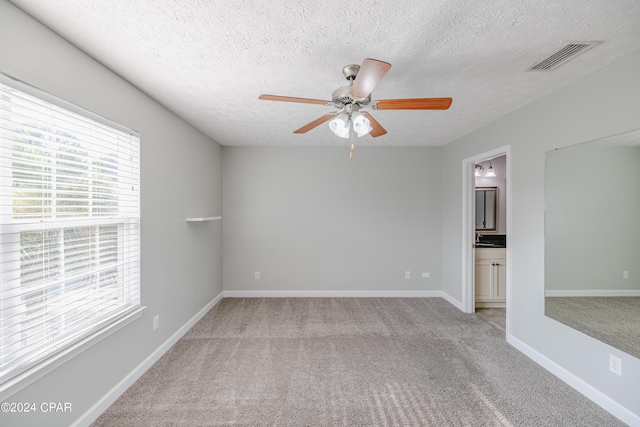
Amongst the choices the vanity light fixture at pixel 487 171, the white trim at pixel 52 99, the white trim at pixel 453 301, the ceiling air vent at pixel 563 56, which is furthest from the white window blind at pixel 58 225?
the vanity light fixture at pixel 487 171

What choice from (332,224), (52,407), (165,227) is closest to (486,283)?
(332,224)

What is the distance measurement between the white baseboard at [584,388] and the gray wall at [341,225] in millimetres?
1857

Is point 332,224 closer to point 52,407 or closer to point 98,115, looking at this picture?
point 98,115

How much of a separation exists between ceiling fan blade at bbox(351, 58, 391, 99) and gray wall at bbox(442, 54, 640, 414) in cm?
173

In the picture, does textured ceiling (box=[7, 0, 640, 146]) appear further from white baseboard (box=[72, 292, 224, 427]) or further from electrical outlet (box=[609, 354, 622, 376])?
white baseboard (box=[72, 292, 224, 427])

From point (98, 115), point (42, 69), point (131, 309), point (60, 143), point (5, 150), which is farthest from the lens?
point (131, 309)

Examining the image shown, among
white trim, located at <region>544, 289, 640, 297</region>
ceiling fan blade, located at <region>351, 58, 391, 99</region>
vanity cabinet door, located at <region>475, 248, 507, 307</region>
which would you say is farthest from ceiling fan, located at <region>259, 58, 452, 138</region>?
vanity cabinet door, located at <region>475, 248, 507, 307</region>

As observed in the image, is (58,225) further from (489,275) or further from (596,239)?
(489,275)

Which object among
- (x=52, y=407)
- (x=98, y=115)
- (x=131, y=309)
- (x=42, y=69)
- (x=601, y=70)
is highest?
(x=601, y=70)

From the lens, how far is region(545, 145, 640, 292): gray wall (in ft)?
6.00

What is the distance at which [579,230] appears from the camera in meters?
2.18

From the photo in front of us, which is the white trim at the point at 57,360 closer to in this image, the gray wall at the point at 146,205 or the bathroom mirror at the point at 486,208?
the gray wall at the point at 146,205

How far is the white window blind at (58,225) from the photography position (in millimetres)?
1321

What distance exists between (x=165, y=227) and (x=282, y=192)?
2.00 meters
